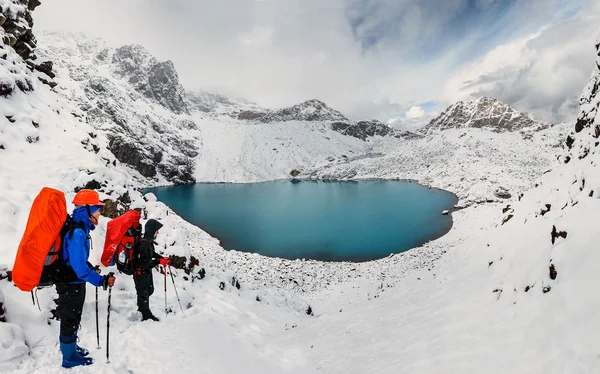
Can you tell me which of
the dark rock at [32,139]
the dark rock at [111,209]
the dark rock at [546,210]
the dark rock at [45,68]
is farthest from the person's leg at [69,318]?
the dark rock at [45,68]

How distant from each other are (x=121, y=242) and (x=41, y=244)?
291 centimetres

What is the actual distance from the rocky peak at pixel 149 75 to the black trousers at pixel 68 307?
572 feet

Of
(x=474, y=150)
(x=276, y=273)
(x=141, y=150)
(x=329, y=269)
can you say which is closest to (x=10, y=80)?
(x=276, y=273)

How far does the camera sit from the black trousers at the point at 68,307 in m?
5.49

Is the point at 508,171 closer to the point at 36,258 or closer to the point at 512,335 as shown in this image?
the point at 512,335

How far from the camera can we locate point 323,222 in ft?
168

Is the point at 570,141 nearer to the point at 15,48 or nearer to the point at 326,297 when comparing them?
the point at 326,297

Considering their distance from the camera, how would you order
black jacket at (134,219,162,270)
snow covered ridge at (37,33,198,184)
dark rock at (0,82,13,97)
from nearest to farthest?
black jacket at (134,219,162,270) → dark rock at (0,82,13,97) → snow covered ridge at (37,33,198,184)

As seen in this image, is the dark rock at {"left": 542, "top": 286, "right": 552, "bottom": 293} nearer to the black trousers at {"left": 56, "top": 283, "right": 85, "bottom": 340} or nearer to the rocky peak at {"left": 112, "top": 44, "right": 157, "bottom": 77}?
the black trousers at {"left": 56, "top": 283, "right": 85, "bottom": 340}

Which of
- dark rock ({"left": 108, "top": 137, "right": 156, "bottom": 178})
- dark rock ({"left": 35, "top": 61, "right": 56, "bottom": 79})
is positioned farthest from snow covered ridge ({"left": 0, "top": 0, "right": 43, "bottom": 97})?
dark rock ({"left": 108, "top": 137, "right": 156, "bottom": 178})

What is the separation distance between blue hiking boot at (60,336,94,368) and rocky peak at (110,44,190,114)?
174584 millimetres

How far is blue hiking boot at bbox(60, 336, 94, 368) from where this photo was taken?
5551 mm

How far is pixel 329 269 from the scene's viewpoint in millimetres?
28203

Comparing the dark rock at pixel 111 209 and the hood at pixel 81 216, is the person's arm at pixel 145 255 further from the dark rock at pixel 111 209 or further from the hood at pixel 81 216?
the dark rock at pixel 111 209
